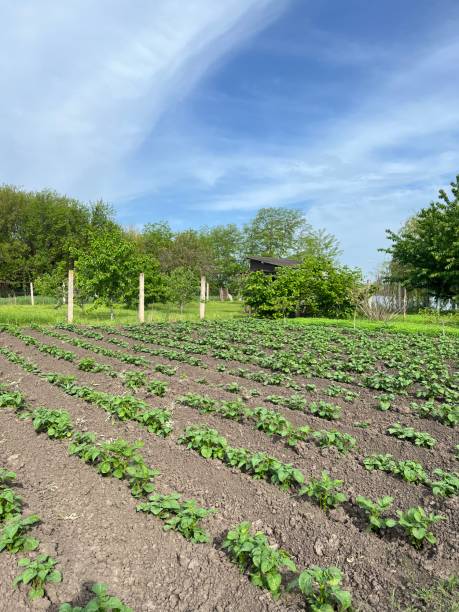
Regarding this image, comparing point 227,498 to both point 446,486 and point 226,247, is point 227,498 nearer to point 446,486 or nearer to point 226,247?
point 446,486

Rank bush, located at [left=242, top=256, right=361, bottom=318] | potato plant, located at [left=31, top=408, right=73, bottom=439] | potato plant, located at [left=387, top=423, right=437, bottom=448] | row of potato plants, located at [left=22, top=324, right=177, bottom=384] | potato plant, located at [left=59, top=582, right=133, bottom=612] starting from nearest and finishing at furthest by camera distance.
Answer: potato plant, located at [left=59, top=582, right=133, bottom=612] → potato plant, located at [left=387, top=423, right=437, bottom=448] → potato plant, located at [left=31, top=408, right=73, bottom=439] → row of potato plants, located at [left=22, top=324, right=177, bottom=384] → bush, located at [left=242, top=256, right=361, bottom=318]

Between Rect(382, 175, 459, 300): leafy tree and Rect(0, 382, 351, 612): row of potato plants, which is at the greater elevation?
Rect(382, 175, 459, 300): leafy tree

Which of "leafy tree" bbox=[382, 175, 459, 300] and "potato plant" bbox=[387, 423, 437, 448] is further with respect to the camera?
"leafy tree" bbox=[382, 175, 459, 300]

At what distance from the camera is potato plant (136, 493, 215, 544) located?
120 inches

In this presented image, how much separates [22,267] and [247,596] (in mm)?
44315

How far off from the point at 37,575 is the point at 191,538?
0.95 meters

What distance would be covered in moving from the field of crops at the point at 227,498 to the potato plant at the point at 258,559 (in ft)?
0.04

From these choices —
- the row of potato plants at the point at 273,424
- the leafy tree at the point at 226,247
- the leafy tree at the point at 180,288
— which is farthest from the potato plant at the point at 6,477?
the leafy tree at the point at 226,247

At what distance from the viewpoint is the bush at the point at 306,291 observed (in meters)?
21.6

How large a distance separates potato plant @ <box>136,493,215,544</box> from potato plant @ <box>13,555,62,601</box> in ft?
2.54

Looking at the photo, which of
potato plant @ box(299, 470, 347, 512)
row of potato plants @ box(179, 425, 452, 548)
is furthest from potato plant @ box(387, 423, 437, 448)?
potato plant @ box(299, 470, 347, 512)

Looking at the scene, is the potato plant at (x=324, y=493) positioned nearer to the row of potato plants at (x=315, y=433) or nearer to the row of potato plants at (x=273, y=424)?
the row of potato plants at (x=315, y=433)

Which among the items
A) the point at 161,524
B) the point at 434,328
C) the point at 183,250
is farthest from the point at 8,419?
the point at 183,250

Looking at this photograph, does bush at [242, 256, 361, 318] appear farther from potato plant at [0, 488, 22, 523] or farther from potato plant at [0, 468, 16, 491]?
potato plant at [0, 488, 22, 523]
